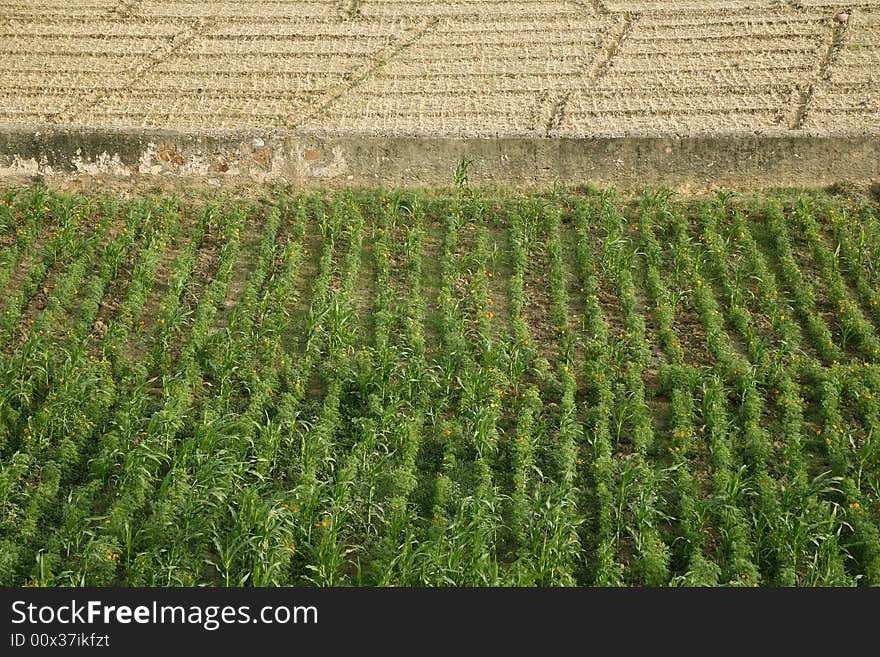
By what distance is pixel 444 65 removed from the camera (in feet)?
50.5

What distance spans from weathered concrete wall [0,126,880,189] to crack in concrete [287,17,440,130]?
1.56 m

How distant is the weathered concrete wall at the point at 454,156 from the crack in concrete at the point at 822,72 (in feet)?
4.86

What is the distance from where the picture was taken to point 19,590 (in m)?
6.96

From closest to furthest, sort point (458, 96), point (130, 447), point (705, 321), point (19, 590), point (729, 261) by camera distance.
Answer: point (19, 590) < point (130, 447) < point (705, 321) < point (729, 261) < point (458, 96)

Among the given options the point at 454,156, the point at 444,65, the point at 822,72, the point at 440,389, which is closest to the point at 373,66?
the point at 444,65

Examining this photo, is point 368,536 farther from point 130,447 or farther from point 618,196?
point 618,196

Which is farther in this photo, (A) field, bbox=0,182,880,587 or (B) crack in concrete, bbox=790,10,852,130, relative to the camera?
(B) crack in concrete, bbox=790,10,852,130

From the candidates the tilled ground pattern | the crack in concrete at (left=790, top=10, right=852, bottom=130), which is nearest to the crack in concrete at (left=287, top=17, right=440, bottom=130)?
the tilled ground pattern

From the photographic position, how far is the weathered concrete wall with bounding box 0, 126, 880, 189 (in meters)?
12.3

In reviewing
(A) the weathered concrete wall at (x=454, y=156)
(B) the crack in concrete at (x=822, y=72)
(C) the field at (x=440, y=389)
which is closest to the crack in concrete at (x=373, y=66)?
(A) the weathered concrete wall at (x=454, y=156)

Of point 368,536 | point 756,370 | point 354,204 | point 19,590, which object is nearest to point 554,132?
point 354,204

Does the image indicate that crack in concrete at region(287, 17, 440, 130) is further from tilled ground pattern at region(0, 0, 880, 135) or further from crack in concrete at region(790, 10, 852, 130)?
crack in concrete at region(790, 10, 852, 130)

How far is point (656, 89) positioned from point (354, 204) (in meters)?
4.87

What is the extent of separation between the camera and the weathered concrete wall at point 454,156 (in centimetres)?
1234
